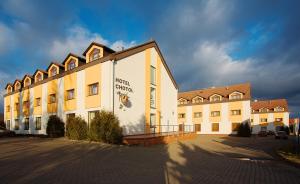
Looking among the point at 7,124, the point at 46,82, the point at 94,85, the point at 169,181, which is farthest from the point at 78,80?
the point at 7,124

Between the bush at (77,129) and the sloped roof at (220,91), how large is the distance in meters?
35.2

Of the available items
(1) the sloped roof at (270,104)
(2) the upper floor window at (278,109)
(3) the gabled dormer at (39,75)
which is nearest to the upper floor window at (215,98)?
(1) the sloped roof at (270,104)

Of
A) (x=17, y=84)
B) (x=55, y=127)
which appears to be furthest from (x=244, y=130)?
(x=17, y=84)

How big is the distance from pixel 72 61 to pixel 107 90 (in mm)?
7485

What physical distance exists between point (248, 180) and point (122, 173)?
4.53 metres

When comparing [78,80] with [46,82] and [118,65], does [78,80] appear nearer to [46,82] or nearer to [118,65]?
[118,65]

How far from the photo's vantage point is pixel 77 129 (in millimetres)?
18906

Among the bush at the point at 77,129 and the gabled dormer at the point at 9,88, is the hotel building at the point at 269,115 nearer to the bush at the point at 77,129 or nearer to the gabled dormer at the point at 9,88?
the bush at the point at 77,129

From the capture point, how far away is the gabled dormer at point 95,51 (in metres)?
21.3

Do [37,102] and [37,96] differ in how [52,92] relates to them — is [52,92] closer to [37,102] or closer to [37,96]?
[37,96]

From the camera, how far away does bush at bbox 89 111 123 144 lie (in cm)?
1695

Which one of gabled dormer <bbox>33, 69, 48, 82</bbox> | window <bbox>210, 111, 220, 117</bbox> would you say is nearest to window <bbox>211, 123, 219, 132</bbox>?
window <bbox>210, 111, 220, 117</bbox>

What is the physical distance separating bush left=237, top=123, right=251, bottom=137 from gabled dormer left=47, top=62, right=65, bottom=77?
104ft

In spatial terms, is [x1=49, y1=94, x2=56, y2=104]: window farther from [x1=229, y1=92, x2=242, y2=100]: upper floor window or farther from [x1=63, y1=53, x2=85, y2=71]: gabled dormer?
[x1=229, y1=92, x2=242, y2=100]: upper floor window
